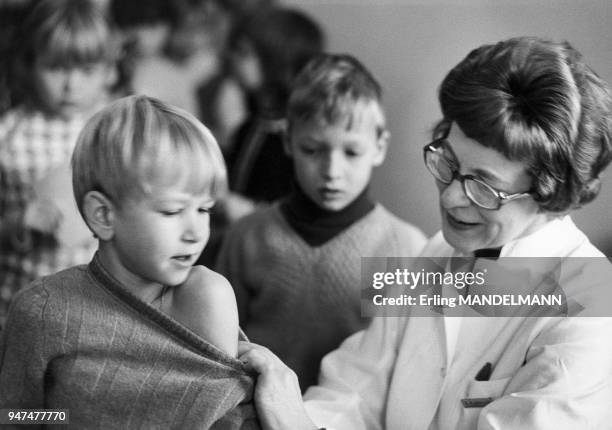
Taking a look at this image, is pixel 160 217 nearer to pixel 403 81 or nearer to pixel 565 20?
pixel 565 20

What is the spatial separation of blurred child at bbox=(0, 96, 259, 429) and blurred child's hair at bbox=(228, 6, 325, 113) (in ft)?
4.51

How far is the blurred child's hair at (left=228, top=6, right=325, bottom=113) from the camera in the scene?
2447 millimetres

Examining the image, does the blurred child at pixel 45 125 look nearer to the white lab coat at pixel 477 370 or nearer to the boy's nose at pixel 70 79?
the boy's nose at pixel 70 79

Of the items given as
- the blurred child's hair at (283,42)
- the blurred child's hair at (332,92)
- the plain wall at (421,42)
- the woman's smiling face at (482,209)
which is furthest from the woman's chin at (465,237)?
the blurred child's hair at (283,42)

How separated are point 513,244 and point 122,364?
600 mm

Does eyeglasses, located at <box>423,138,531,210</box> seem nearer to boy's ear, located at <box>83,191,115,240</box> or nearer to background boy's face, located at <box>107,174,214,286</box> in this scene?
background boy's face, located at <box>107,174,214,286</box>

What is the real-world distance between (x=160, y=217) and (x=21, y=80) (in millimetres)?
1151

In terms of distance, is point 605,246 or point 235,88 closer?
point 605,246

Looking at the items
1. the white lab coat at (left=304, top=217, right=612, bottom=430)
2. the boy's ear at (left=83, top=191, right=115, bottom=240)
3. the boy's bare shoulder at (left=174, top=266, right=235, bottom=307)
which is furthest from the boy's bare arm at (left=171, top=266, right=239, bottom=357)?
the white lab coat at (left=304, top=217, right=612, bottom=430)

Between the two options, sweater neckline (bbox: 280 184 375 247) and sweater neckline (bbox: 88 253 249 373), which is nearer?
sweater neckline (bbox: 88 253 249 373)

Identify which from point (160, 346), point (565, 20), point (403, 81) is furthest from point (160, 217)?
point (403, 81)

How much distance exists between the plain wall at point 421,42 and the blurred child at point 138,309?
2.34ft

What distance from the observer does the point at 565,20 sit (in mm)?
1665

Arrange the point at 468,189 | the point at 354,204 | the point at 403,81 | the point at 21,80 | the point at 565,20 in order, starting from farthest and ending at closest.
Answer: the point at 403,81
the point at 21,80
the point at 354,204
the point at 565,20
the point at 468,189
